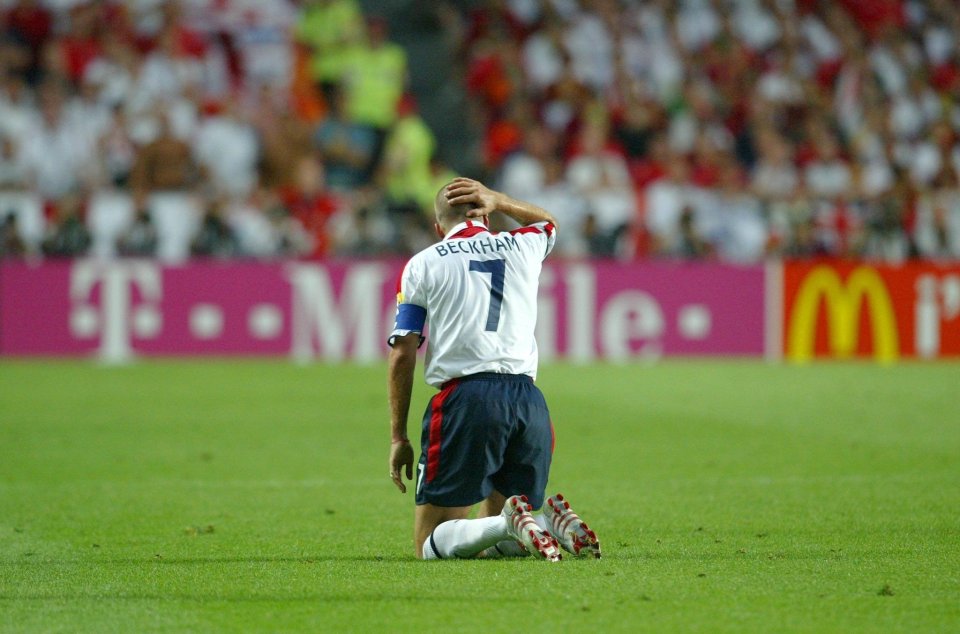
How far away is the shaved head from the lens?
20.9 ft

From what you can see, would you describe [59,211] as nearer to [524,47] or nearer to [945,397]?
[524,47]

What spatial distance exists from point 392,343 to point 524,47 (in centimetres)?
1808

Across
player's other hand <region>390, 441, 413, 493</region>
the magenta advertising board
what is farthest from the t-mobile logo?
player's other hand <region>390, 441, 413, 493</region>

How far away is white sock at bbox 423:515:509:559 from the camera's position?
5.92 m

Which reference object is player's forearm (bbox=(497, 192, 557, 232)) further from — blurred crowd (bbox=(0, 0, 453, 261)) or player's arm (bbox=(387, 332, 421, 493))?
blurred crowd (bbox=(0, 0, 453, 261))

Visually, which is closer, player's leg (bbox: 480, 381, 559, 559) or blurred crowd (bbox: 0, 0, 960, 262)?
player's leg (bbox: 480, 381, 559, 559)

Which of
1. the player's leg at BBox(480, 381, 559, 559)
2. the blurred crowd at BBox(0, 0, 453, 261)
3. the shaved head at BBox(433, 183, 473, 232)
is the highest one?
the blurred crowd at BBox(0, 0, 453, 261)

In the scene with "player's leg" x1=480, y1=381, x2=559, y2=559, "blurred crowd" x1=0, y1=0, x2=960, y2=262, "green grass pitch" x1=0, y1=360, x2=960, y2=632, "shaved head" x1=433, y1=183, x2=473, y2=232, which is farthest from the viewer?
"blurred crowd" x1=0, y1=0, x2=960, y2=262

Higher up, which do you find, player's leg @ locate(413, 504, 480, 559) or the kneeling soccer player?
the kneeling soccer player

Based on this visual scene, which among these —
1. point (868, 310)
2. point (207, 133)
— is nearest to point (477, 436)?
point (868, 310)

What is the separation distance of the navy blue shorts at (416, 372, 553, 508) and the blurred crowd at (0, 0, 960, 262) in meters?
12.2

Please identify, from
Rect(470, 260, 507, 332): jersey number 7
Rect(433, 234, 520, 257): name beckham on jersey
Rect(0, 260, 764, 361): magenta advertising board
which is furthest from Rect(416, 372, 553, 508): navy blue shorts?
Rect(0, 260, 764, 361): magenta advertising board

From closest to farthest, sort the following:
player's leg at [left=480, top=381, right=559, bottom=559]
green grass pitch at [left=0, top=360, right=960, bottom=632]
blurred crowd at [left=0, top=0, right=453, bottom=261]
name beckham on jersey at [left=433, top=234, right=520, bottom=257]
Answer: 1. green grass pitch at [left=0, top=360, right=960, bottom=632]
2. player's leg at [left=480, top=381, right=559, bottom=559]
3. name beckham on jersey at [left=433, top=234, right=520, bottom=257]
4. blurred crowd at [left=0, top=0, right=453, bottom=261]

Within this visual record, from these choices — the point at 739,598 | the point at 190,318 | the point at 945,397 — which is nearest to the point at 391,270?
the point at 190,318
